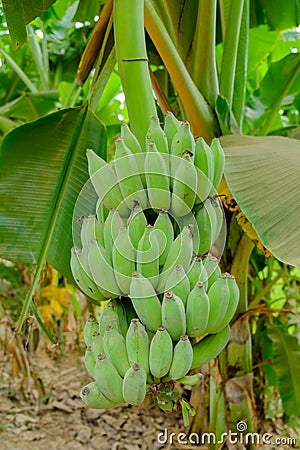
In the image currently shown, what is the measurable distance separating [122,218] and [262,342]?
1.10 meters

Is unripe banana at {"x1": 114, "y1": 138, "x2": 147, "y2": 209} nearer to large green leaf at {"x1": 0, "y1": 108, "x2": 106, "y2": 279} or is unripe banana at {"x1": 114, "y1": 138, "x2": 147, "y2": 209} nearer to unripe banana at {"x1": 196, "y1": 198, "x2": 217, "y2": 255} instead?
unripe banana at {"x1": 196, "y1": 198, "x2": 217, "y2": 255}

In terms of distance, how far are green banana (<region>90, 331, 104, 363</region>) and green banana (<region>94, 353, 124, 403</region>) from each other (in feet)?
0.05

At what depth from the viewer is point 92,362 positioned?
1.38 ft

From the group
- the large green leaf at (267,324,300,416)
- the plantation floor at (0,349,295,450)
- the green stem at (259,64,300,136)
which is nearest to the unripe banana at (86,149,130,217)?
the green stem at (259,64,300,136)

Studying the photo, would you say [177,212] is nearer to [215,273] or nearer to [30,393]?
[215,273]

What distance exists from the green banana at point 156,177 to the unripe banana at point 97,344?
132 millimetres

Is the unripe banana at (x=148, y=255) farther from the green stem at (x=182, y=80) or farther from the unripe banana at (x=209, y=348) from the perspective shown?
the green stem at (x=182, y=80)

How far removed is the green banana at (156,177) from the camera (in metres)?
0.41

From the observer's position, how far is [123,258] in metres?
0.40

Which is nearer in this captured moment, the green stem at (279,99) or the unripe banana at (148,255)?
the unripe banana at (148,255)

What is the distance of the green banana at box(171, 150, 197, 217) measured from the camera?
0.41 m

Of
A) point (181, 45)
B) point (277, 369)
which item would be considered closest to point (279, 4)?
point (181, 45)

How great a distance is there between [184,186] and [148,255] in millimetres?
75

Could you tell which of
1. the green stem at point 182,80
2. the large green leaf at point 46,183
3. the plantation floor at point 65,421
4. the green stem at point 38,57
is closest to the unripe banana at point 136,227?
the large green leaf at point 46,183
